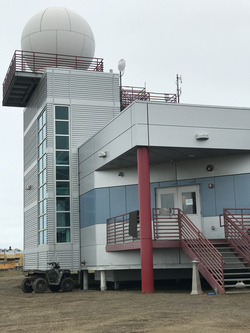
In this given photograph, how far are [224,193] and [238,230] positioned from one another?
276cm

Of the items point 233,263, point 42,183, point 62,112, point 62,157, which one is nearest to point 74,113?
point 62,112

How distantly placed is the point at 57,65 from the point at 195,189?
35.9 ft

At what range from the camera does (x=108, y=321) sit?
34.7 feet

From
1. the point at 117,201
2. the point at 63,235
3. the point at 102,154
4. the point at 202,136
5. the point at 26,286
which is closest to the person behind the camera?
the point at 202,136

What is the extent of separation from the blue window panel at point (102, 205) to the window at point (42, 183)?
10.6ft

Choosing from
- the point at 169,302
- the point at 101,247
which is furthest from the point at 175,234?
the point at 169,302

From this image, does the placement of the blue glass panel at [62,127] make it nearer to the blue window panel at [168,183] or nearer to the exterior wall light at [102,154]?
the exterior wall light at [102,154]

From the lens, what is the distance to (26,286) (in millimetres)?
21094

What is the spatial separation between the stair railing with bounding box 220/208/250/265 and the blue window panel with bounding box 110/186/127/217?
15.6ft

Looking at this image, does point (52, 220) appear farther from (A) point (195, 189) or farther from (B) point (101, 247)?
Result: (A) point (195, 189)

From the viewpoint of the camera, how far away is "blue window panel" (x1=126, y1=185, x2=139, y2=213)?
22234 mm

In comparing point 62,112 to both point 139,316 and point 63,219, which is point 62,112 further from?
point 139,316

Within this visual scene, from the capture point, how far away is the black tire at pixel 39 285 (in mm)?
20188

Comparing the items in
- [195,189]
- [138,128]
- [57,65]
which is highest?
[57,65]
